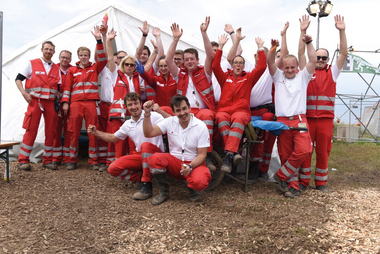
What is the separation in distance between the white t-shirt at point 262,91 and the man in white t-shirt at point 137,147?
1.53 m

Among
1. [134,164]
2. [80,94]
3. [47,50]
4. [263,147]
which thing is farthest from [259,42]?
[47,50]

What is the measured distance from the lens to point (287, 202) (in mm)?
3709

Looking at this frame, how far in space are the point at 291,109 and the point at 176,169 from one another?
1737mm

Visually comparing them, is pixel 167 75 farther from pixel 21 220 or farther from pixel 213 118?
pixel 21 220

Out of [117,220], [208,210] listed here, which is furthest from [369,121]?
[117,220]

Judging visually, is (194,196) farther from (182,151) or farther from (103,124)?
(103,124)

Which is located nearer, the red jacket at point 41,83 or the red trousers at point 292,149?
the red trousers at point 292,149

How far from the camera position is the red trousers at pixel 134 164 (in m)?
3.69

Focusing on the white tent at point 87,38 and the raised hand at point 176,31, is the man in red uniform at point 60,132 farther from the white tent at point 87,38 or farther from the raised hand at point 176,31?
the raised hand at point 176,31

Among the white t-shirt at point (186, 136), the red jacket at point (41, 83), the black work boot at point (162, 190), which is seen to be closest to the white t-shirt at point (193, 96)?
the white t-shirt at point (186, 136)

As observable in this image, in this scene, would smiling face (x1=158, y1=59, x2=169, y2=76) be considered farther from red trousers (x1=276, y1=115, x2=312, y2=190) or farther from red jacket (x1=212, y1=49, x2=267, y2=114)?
red trousers (x1=276, y1=115, x2=312, y2=190)

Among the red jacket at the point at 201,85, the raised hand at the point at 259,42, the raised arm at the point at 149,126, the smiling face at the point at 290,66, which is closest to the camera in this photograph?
the raised arm at the point at 149,126

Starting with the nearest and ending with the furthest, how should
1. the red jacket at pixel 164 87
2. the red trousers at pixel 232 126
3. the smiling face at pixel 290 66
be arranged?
the red trousers at pixel 232 126 → the smiling face at pixel 290 66 → the red jacket at pixel 164 87

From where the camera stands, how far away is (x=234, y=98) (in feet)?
13.2
